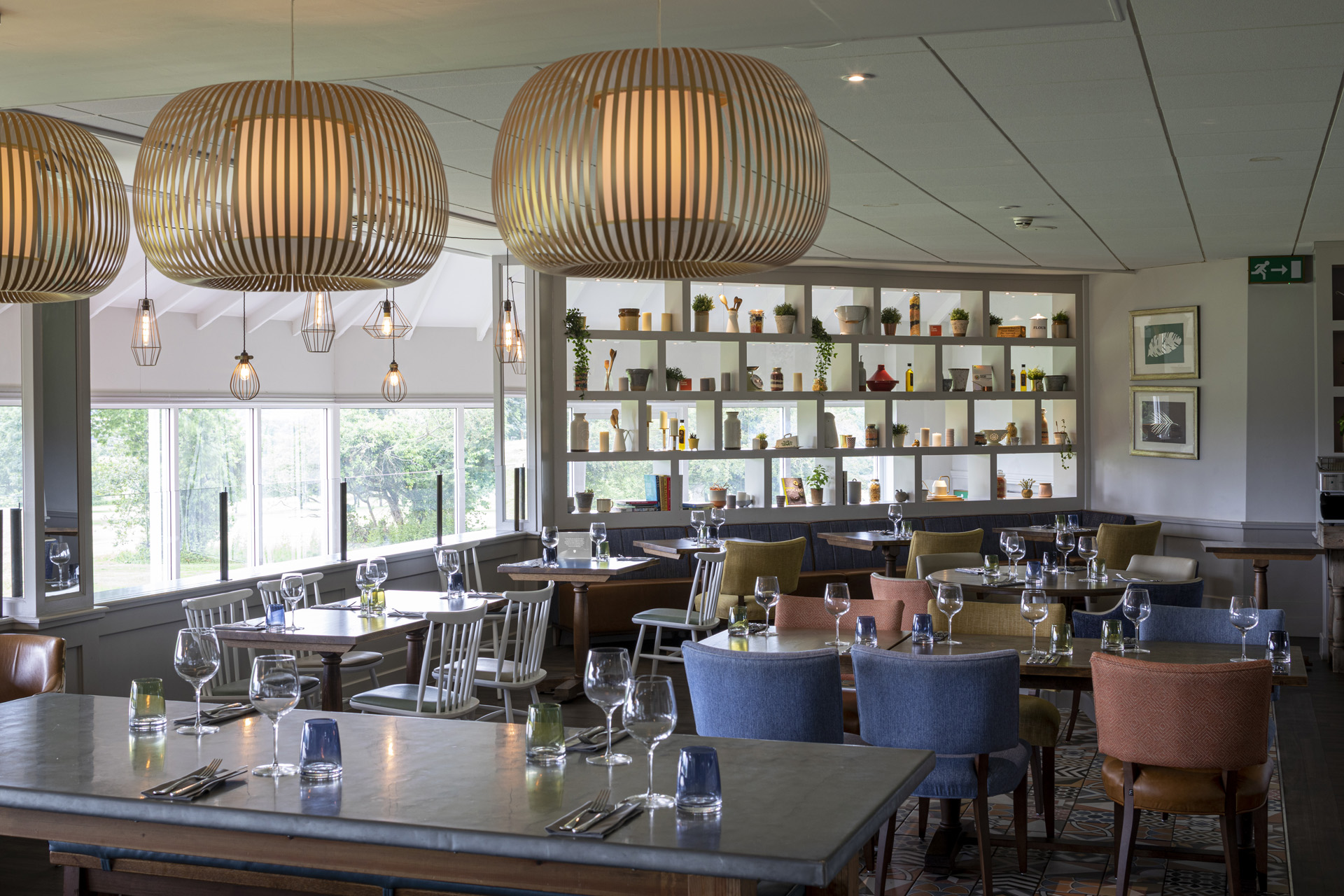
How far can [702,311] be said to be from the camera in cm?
918

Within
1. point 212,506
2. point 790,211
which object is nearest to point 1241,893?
point 790,211

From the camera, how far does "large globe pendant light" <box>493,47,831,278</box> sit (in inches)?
75.8

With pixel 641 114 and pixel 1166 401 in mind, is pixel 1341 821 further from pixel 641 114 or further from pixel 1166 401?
pixel 1166 401

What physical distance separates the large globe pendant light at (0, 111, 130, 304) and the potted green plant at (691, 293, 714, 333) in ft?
22.5

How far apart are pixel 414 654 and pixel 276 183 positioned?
400cm

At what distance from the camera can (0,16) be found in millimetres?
2881

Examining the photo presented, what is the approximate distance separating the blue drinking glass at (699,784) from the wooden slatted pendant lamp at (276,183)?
1.09 metres

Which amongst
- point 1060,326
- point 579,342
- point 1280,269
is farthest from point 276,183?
point 1060,326

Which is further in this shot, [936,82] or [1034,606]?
[936,82]

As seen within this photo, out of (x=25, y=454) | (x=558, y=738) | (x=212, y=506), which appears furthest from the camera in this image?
(x=212, y=506)

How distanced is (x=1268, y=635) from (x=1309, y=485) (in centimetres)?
523

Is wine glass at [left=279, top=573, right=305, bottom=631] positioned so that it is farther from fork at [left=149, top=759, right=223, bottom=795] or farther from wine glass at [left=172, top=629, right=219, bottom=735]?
fork at [left=149, top=759, right=223, bottom=795]

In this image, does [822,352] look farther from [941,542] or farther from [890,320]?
[941,542]

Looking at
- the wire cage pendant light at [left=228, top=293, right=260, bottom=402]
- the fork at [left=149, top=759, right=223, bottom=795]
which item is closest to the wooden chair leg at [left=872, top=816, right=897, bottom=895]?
the fork at [left=149, top=759, right=223, bottom=795]
